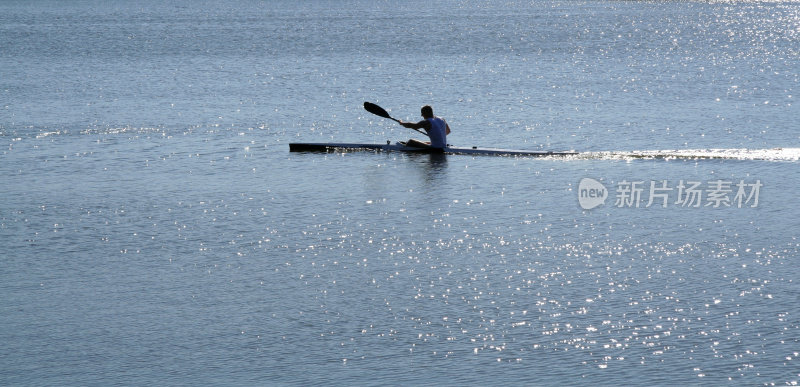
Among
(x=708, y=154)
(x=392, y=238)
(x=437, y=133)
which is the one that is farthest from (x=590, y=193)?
(x=437, y=133)

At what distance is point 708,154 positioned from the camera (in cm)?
2605

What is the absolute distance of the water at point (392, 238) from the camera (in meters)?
13.5

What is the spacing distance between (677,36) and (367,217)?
61.2 metres

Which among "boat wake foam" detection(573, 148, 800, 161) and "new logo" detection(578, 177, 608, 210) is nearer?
"new logo" detection(578, 177, 608, 210)

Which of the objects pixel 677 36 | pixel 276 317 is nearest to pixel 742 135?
pixel 276 317

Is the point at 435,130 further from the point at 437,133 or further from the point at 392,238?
the point at 392,238

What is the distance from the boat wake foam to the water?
9 centimetres

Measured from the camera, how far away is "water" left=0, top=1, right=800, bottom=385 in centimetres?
1352

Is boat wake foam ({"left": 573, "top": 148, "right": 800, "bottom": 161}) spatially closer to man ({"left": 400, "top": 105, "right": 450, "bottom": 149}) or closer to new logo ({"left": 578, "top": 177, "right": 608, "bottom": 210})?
new logo ({"left": 578, "top": 177, "right": 608, "bottom": 210})

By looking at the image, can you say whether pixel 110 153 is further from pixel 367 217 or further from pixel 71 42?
pixel 71 42

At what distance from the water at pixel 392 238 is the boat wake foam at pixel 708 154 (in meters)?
0.09

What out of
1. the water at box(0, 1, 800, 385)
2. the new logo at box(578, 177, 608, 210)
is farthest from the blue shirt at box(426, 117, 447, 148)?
the new logo at box(578, 177, 608, 210)

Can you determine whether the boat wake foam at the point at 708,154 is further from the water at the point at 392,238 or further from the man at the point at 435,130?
the man at the point at 435,130

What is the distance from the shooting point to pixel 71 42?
7431cm
